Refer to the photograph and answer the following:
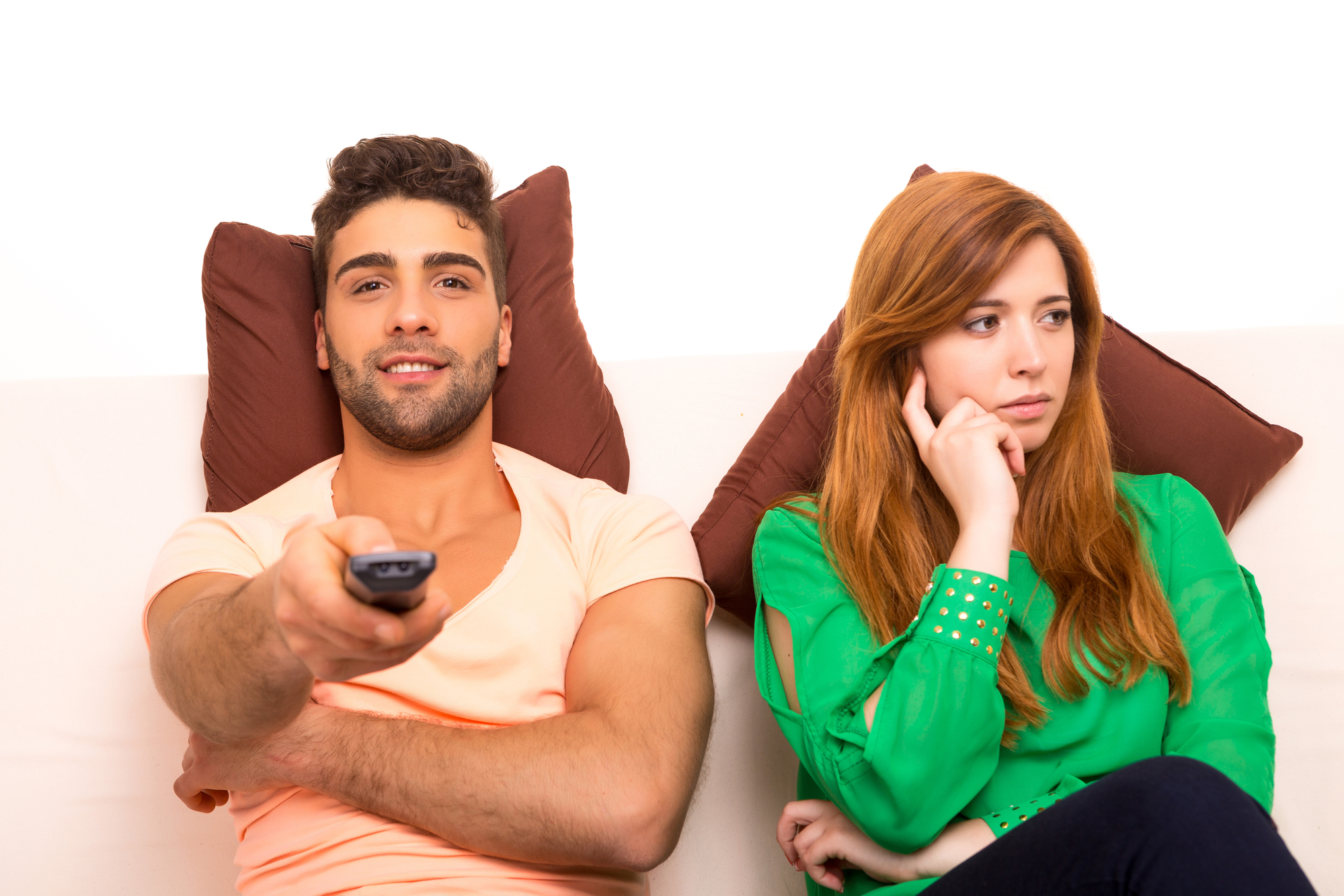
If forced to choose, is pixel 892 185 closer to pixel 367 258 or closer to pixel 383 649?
pixel 367 258

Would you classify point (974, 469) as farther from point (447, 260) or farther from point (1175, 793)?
point (447, 260)

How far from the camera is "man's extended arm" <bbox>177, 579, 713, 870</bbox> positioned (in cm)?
113

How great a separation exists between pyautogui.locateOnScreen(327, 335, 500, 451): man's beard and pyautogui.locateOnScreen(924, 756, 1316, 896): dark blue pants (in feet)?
3.37

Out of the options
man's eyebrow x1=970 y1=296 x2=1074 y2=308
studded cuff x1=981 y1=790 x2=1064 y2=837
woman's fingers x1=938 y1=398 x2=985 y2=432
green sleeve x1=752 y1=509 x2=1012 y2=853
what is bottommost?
studded cuff x1=981 y1=790 x2=1064 y2=837

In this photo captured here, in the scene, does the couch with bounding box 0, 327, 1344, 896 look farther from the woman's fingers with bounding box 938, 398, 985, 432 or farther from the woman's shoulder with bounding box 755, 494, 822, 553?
the woman's fingers with bounding box 938, 398, 985, 432

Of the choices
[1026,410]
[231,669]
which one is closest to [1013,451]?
[1026,410]

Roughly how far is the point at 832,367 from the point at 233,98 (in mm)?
1611

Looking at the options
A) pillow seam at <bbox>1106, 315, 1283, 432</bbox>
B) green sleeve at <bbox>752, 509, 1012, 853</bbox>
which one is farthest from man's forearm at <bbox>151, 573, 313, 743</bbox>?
pillow seam at <bbox>1106, 315, 1283, 432</bbox>

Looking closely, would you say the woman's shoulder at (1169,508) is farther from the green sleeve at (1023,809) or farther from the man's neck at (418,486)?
the man's neck at (418,486)

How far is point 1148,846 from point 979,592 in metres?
0.34

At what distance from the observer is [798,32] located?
7.52ft

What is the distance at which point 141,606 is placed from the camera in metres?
1.69

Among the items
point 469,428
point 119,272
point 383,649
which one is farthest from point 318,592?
point 119,272

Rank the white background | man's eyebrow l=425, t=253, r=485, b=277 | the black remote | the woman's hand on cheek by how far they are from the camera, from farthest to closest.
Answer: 1. the white background
2. man's eyebrow l=425, t=253, r=485, b=277
3. the woman's hand on cheek
4. the black remote
